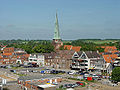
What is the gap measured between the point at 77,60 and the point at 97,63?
8.08 meters

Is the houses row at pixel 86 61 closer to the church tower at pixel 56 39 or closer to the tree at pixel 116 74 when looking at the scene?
the tree at pixel 116 74

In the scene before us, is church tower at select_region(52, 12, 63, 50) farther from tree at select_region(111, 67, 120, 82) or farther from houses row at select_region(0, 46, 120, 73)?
tree at select_region(111, 67, 120, 82)

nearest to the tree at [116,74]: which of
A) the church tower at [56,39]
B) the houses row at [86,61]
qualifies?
the houses row at [86,61]

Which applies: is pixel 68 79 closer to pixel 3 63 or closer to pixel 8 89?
pixel 8 89

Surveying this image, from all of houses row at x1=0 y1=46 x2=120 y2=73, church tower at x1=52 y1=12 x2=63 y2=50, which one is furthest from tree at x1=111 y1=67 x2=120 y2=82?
church tower at x1=52 y1=12 x2=63 y2=50

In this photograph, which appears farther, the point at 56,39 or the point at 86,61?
the point at 56,39

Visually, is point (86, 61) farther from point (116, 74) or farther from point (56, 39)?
point (56, 39)

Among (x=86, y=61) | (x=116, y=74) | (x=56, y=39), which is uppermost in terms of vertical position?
(x=56, y=39)

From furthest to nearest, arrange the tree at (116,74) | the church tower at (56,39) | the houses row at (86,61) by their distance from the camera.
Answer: the church tower at (56,39), the houses row at (86,61), the tree at (116,74)

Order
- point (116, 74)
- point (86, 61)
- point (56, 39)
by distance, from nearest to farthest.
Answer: point (116, 74) → point (86, 61) → point (56, 39)

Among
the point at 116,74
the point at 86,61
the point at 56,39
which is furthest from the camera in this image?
the point at 56,39

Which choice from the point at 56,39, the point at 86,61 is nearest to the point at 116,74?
the point at 86,61

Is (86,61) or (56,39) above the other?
(56,39)

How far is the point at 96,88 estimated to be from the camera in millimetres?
51719
